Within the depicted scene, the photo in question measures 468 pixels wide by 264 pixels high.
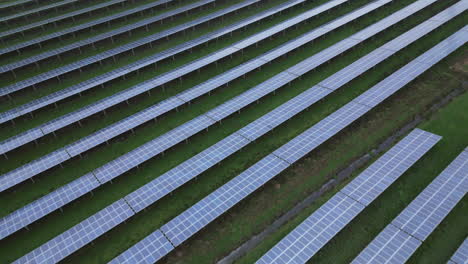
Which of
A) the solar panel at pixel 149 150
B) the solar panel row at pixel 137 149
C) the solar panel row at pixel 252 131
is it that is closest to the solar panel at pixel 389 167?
the solar panel row at pixel 252 131

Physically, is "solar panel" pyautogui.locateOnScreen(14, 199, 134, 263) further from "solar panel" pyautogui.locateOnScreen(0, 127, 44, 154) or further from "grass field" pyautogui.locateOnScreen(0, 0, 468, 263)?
"solar panel" pyautogui.locateOnScreen(0, 127, 44, 154)

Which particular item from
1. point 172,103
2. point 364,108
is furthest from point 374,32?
point 172,103

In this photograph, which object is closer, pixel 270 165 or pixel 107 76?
pixel 270 165

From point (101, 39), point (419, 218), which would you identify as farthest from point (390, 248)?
point (101, 39)

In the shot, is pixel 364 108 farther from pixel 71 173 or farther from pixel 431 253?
pixel 71 173

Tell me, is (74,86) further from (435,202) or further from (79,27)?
(435,202)

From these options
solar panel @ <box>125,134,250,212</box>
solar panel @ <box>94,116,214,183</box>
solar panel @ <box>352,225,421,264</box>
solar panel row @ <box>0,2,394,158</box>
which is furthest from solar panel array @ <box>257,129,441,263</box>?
solar panel row @ <box>0,2,394,158</box>
